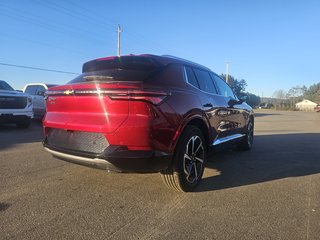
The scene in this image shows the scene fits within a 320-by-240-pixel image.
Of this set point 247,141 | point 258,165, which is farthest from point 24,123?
point 258,165

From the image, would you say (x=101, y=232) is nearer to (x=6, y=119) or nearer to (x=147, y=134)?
(x=147, y=134)

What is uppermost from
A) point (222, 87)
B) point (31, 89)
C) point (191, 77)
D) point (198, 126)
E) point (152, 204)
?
point (31, 89)

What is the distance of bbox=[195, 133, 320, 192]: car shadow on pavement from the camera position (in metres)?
5.20

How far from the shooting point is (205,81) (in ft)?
18.1

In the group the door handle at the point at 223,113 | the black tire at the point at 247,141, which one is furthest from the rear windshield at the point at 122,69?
the black tire at the point at 247,141

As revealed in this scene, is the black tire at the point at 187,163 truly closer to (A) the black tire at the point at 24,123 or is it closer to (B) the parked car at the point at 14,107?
(B) the parked car at the point at 14,107

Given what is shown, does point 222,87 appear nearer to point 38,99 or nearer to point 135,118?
point 135,118

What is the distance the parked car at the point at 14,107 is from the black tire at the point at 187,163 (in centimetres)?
808

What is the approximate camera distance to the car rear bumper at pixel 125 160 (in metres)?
3.78

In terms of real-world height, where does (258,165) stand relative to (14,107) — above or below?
below

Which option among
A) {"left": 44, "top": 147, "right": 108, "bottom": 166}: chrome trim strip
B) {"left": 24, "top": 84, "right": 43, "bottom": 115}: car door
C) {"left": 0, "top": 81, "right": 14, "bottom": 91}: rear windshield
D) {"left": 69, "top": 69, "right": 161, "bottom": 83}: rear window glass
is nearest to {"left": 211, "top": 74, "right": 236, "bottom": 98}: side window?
{"left": 69, "top": 69, "right": 161, "bottom": 83}: rear window glass

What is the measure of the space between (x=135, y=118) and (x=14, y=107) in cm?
866

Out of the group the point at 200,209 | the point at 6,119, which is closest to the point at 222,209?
the point at 200,209

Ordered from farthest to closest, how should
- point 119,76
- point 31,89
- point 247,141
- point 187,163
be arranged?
point 31,89 < point 247,141 < point 187,163 < point 119,76
